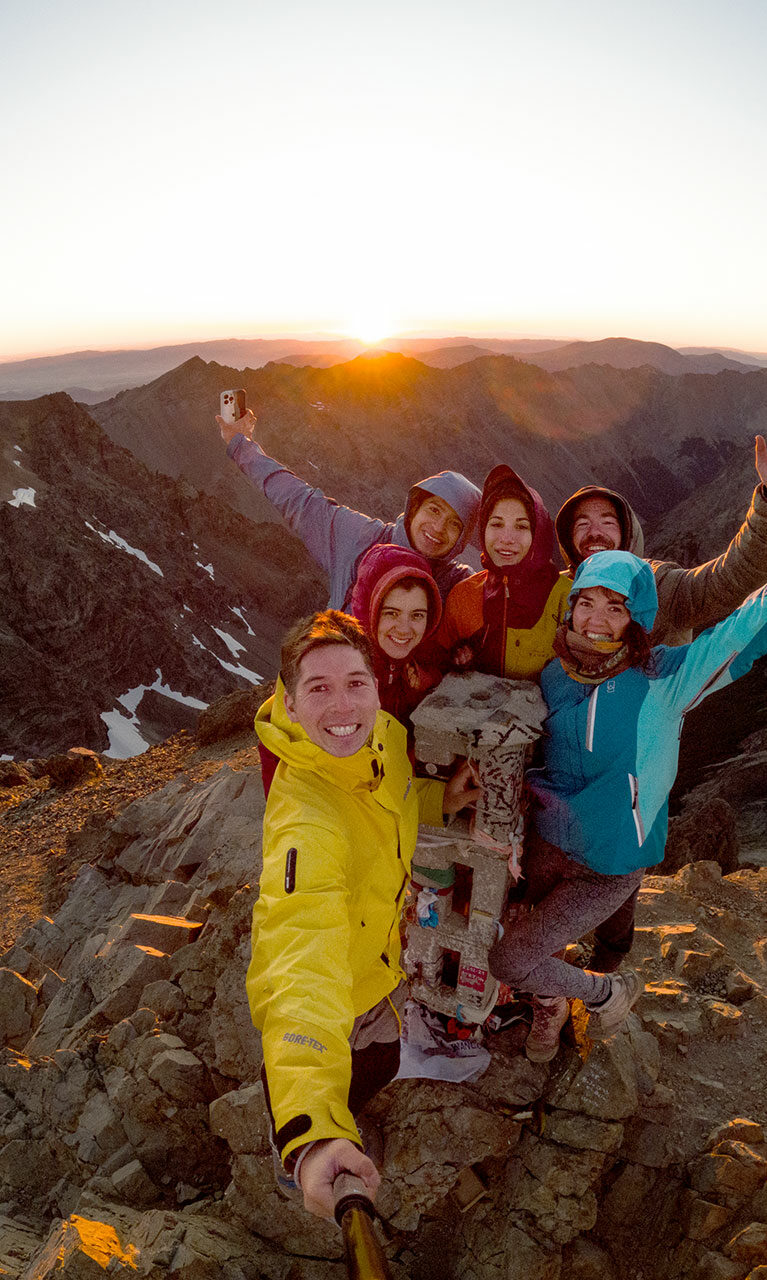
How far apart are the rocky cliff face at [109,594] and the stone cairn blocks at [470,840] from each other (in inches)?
1358

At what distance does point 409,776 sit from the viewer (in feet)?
12.0

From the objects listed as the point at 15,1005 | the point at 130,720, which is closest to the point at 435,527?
the point at 15,1005

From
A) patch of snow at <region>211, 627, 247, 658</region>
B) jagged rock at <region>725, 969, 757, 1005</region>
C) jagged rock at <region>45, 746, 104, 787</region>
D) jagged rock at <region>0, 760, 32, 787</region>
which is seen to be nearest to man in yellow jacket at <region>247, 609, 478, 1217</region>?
jagged rock at <region>725, 969, 757, 1005</region>

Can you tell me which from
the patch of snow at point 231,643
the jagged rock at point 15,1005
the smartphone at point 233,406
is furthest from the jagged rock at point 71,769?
the patch of snow at point 231,643

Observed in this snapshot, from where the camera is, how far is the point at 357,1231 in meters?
1.92

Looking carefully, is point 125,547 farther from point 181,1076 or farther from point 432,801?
point 432,801

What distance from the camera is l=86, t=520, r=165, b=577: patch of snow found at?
48562 millimetres

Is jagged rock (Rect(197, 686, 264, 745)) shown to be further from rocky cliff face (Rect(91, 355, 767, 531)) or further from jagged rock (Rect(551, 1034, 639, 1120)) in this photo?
rocky cliff face (Rect(91, 355, 767, 531))

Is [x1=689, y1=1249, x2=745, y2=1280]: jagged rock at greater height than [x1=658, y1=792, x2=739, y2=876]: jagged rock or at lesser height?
greater

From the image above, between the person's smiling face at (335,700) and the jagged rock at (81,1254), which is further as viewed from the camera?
the jagged rock at (81,1254)

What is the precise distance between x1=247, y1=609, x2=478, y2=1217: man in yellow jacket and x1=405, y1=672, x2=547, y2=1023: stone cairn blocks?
12.2 inches

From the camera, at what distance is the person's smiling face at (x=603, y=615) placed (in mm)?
3410

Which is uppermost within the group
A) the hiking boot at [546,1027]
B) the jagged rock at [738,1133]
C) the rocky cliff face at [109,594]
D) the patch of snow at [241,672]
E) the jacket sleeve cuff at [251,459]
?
the jacket sleeve cuff at [251,459]

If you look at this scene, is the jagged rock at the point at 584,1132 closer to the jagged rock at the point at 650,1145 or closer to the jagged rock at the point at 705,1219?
the jagged rock at the point at 650,1145
